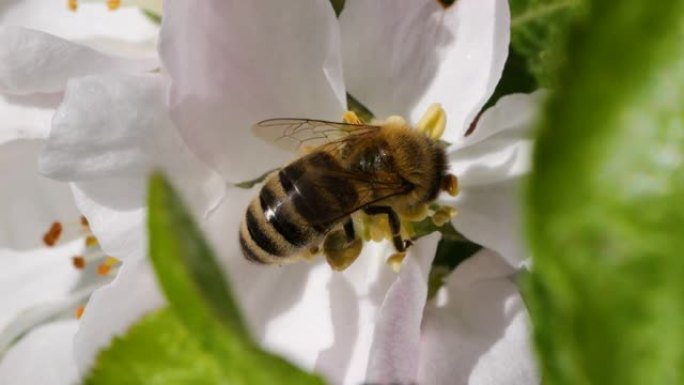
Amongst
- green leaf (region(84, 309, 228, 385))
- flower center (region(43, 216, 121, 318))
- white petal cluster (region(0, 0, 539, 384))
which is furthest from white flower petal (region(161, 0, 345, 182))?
green leaf (region(84, 309, 228, 385))

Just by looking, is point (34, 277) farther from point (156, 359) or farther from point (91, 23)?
point (156, 359)

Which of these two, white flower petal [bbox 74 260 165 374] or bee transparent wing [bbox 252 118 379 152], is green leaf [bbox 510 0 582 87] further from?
white flower petal [bbox 74 260 165 374]

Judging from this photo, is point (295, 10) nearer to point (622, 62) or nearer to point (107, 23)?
point (107, 23)

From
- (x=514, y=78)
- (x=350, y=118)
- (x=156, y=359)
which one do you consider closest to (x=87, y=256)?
(x=350, y=118)

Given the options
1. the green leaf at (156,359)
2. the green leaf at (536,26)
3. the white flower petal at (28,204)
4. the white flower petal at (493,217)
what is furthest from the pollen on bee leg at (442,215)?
the green leaf at (156,359)

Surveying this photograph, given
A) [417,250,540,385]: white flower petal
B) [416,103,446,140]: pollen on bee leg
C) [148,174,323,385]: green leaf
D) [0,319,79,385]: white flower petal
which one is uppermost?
[148,174,323,385]: green leaf

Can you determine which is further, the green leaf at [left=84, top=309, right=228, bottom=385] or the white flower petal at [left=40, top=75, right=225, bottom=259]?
the white flower petal at [left=40, top=75, right=225, bottom=259]
